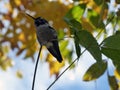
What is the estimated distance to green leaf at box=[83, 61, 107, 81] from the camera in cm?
112

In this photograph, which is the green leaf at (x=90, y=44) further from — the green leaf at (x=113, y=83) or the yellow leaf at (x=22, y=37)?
the yellow leaf at (x=22, y=37)

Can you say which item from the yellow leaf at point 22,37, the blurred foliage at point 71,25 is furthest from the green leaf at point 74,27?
the yellow leaf at point 22,37

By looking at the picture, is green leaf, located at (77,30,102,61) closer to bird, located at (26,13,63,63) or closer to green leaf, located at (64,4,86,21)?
bird, located at (26,13,63,63)

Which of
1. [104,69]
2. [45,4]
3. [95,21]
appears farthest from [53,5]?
[104,69]

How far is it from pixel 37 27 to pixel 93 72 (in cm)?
27

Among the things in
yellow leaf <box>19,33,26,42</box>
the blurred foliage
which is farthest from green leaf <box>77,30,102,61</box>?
yellow leaf <box>19,33,26,42</box>

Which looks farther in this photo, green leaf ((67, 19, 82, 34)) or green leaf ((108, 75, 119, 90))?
green leaf ((108, 75, 119, 90))

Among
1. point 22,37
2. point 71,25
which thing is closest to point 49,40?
point 71,25

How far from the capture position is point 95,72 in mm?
1131

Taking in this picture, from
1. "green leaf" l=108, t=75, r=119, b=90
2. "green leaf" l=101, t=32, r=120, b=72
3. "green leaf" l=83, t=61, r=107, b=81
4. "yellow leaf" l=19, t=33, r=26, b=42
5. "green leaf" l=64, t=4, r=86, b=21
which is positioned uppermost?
"green leaf" l=101, t=32, r=120, b=72

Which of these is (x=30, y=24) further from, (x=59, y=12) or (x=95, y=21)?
(x=95, y=21)

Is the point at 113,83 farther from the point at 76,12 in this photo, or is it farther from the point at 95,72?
the point at 76,12

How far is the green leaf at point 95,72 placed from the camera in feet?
3.68

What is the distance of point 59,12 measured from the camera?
249cm
